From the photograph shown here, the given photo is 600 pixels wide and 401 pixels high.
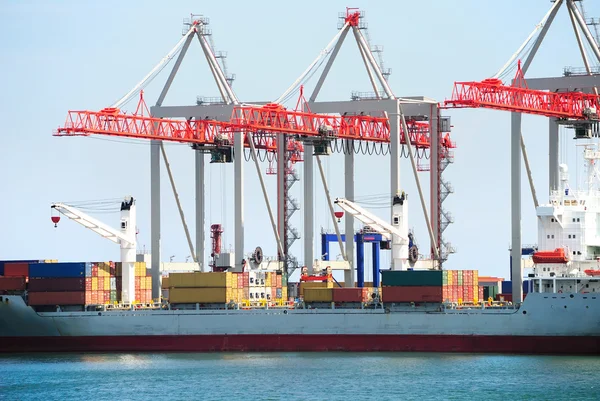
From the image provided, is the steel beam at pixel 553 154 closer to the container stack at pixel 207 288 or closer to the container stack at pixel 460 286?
the container stack at pixel 460 286

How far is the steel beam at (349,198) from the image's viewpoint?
86.1 m

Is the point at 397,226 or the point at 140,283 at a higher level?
the point at 397,226

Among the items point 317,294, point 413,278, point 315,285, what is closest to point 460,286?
point 413,278

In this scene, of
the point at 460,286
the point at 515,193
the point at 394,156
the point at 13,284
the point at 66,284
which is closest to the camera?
the point at 460,286

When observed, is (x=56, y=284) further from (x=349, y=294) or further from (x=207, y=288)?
(x=349, y=294)

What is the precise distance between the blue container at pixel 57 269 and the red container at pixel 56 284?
0.71 ft

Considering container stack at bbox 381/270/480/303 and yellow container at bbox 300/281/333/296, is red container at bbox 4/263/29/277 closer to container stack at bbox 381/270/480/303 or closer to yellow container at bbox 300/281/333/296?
yellow container at bbox 300/281/333/296

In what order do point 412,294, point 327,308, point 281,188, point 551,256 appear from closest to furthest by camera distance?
1. point 551,256
2. point 412,294
3. point 327,308
4. point 281,188

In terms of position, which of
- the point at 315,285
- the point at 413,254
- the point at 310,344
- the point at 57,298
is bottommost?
the point at 310,344

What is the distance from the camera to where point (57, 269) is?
78.4 meters

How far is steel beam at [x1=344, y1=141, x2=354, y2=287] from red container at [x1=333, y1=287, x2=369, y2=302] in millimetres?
9281

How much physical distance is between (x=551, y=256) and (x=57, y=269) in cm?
2545

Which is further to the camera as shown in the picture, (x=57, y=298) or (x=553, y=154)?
(x=553, y=154)

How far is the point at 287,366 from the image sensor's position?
6919 cm
